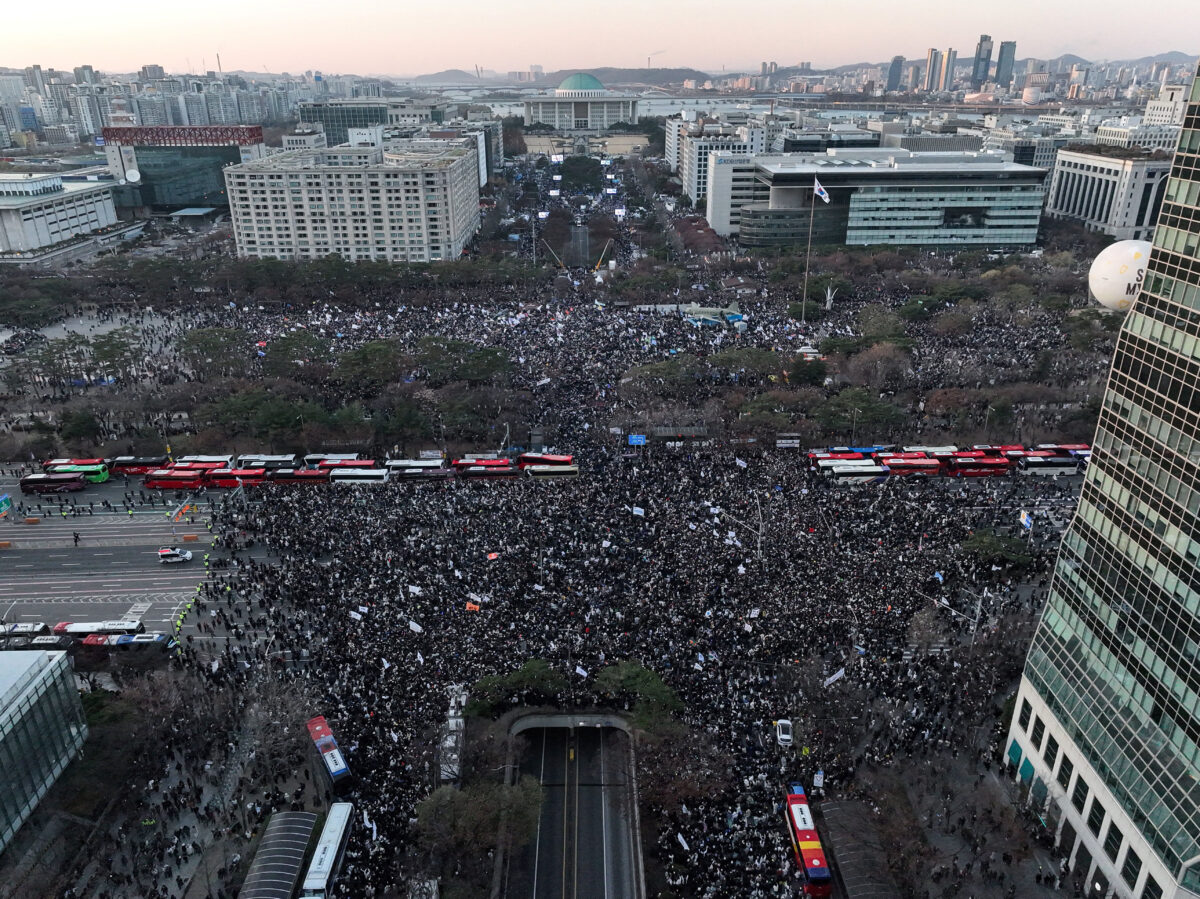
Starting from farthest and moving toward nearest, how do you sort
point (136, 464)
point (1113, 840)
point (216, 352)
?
point (216, 352) → point (136, 464) → point (1113, 840)

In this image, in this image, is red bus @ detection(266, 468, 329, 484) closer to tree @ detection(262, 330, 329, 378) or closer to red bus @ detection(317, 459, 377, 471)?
red bus @ detection(317, 459, 377, 471)

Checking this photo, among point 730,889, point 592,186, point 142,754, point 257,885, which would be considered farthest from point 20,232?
point 730,889

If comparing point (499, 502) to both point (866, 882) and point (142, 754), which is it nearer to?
point (142, 754)

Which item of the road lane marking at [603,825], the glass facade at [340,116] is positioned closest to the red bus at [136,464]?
the road lane marking at [603,825]

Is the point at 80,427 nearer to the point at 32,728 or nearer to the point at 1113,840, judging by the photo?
the point at 32,728

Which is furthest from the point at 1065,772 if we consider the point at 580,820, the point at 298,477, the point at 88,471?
the point at 88,471

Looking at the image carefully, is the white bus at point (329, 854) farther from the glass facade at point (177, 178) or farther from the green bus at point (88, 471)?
the glass facade at point (177, 178)
